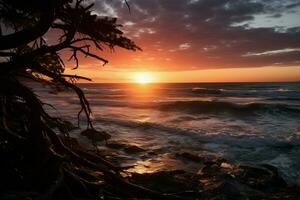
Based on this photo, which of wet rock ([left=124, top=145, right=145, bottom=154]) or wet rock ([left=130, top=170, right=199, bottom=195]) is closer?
wet rock ([left=130, top=170, right=199, bottom=195])

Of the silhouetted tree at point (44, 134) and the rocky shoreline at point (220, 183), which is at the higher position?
the silhouetted tree at point (44, 134)

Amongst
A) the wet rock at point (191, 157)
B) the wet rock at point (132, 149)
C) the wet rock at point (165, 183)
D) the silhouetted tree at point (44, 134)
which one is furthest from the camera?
the wet rock at point (132, 149)

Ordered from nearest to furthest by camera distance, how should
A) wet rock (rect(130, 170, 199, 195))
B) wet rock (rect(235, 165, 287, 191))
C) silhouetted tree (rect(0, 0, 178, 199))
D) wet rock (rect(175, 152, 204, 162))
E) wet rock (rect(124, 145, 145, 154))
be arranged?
silhouetted tree (rect(0, 0, 178, 199)) → wet rock (rect(130, 170, 199, 195)) → wet rock (rect(235, 165, 287, 191)) → wet rock (rect(175, 152, 204, 162)) → wet rock (rect(124, 145, 145, 154))

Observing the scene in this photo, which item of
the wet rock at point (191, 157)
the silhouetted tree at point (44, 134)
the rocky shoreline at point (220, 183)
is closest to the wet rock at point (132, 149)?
the wet rock at point (191, 157)

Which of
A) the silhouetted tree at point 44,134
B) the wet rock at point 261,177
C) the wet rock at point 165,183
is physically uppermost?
the silhouetted tree at point 44,134

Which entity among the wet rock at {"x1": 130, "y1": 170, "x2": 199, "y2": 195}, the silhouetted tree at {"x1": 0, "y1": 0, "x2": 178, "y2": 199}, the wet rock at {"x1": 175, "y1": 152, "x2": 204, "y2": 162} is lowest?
the wet rock at {"x1": 175, "y1": 152, "x2": 204, "y2": 162}

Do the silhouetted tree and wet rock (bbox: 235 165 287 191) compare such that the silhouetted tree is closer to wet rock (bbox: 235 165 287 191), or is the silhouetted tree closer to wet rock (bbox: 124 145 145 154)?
wet rock (bbox: 235 165 287 191)

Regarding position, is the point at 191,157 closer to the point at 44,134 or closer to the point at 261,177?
the point at 261,177

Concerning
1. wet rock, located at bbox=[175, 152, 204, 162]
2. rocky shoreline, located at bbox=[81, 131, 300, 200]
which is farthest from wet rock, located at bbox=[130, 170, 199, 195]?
wet rock, located at bbox=[175, 152, 204, 162]

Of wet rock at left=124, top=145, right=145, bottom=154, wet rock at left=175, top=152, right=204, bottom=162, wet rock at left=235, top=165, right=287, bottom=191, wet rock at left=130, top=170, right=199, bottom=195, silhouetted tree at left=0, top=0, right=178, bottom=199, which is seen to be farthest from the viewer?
wet rock at left=124, top=145, right=145, bottom=154

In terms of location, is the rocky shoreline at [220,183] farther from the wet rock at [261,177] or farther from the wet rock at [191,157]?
the wet rock at [191,157]

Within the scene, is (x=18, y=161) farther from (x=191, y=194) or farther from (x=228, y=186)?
(x=228, y=186)

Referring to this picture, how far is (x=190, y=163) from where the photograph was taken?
412 inches

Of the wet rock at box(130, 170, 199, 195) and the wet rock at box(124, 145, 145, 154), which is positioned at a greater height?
the wet rock at box(130, 170, 199, 195)
